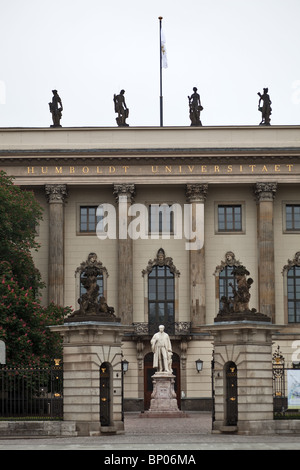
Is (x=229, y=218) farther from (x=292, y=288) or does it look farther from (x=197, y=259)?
(x=292, y=288)

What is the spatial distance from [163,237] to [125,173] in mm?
4590

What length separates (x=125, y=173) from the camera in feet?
215

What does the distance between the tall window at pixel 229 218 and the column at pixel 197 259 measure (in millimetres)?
1738

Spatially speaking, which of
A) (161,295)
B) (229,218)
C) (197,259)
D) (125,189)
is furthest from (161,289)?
(125,189)

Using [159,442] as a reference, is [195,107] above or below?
above

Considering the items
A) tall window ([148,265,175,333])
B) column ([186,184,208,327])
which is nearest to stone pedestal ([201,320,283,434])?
column ([186,184,208,327])

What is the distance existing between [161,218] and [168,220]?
0.46 m

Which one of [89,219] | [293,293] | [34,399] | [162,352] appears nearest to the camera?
[34,399]

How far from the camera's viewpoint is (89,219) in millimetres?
66750

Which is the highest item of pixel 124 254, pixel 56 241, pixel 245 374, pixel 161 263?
pixel 56 241

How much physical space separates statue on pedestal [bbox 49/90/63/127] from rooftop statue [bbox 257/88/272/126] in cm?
1244

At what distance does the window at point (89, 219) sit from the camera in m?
Answer: 66.6

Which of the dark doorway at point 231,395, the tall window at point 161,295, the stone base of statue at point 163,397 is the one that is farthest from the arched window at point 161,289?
the dark doorway at point 231,395
